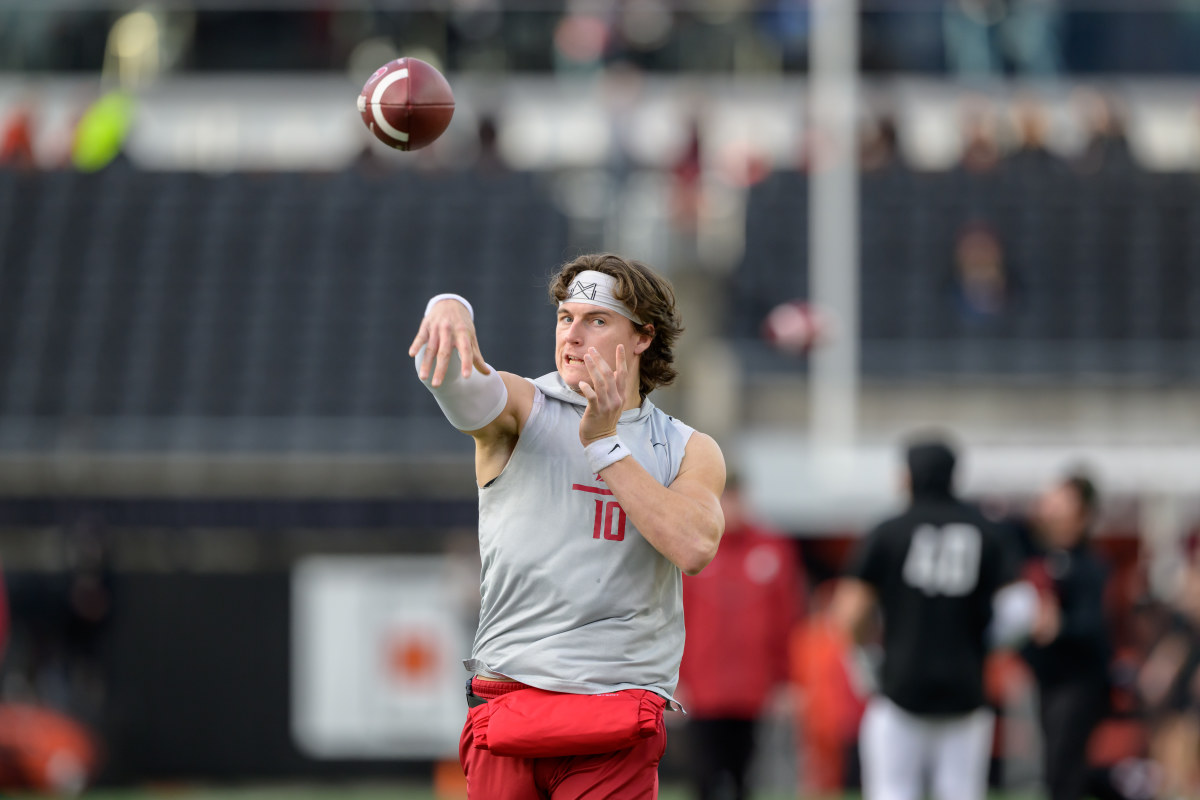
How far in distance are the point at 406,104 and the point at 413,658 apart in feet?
27.2

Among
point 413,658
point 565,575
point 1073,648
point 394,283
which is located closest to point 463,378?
point 565,575

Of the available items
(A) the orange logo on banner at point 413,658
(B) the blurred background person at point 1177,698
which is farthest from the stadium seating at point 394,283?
(B) the blurred background person at point 1177,698

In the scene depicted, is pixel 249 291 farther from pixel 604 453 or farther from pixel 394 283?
pixel 604 453

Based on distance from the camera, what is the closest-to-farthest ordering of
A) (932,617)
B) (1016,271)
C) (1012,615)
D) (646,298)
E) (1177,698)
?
(646,298) < (932,617) < (1012,615) < (1177,698) < (1016,271)

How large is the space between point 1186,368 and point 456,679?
7.24m

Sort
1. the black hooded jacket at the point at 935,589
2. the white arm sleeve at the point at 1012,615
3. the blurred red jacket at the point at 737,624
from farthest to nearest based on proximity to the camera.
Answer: the blurred red jacket at the point at 737,624, the white arm sleeve at the point at 1012,615, the black hooded jacket at the point at 935,589

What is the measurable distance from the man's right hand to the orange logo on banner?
28.9ft

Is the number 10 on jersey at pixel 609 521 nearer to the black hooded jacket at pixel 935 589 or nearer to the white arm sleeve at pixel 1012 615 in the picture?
the black hooded jacket at pixel 935 589

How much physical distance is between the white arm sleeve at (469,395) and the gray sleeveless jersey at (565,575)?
165 mm

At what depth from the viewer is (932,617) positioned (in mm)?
7578

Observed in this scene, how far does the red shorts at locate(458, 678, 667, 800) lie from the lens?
4.17 m

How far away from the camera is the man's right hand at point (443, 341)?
391 centimetres

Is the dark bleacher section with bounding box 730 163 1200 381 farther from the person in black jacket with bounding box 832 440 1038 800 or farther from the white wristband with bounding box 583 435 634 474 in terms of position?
the white wristband with bounding box 583 435 634 474

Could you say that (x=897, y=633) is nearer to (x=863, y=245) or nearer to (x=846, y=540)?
(x=846, y=540)
